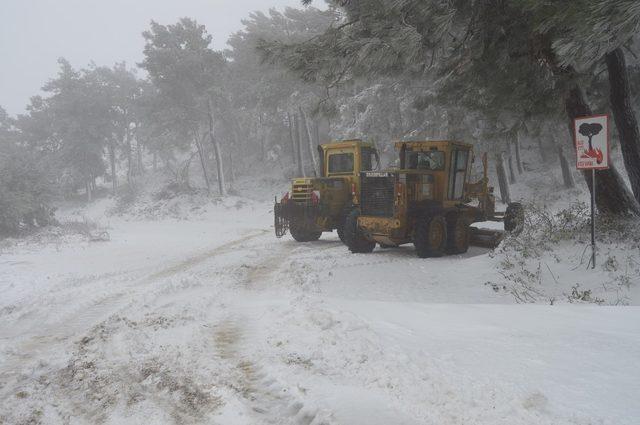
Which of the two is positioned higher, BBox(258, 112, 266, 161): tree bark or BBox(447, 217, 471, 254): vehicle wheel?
BBox(258, 112, 266, 161): tree bark

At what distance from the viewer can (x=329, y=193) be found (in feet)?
41.6

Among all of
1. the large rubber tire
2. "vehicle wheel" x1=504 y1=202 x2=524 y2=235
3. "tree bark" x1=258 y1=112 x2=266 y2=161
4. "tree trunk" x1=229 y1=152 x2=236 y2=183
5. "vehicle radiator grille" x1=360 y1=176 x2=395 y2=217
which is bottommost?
the large rubber tire

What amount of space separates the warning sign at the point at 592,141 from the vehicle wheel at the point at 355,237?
5343 millimetres

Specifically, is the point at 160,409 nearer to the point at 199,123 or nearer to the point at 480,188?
the point at 480,188

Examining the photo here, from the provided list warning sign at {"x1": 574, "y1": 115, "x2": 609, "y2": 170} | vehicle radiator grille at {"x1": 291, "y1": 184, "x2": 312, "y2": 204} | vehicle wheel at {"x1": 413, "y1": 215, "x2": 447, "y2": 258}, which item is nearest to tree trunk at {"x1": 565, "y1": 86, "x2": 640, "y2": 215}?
warning sign at {"x1": 574, "y1": 115, "x2": 609, "y2": 170}

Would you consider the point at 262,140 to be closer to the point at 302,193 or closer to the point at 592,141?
the point at 302,193

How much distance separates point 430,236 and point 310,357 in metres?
6.84

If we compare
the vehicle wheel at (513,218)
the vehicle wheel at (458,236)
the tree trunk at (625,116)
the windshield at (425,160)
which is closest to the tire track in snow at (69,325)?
the windshield at (425,160)

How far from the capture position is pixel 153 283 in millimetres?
8023

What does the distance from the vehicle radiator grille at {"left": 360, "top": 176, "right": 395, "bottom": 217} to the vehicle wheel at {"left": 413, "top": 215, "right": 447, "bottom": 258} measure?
2.48ft

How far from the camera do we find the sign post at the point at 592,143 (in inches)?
260

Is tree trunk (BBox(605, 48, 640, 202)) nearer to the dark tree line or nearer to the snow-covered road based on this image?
the dark tree line

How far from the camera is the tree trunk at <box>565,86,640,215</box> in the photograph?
8.36 metres

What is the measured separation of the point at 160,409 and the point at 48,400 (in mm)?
1029
